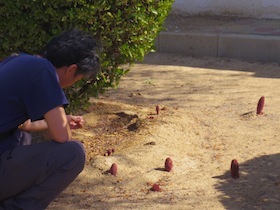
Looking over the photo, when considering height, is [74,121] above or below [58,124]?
below

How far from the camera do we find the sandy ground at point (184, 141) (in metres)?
4.85

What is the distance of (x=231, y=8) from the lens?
10.9 m

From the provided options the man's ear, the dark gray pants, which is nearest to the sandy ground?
the dark gray pants

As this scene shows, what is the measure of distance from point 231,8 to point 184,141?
5350 millimetres

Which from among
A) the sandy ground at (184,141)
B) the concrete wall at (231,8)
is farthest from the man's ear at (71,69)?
the concrete wall at (231,8)

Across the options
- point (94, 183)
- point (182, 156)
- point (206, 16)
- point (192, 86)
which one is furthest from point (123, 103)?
point (206, 16)

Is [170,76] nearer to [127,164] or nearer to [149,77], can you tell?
[149,77]

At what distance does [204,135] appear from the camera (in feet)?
20.2

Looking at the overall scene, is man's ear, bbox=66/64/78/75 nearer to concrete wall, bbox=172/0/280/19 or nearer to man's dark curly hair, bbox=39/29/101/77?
man's dark curly hair, bbox=39/29/101/77

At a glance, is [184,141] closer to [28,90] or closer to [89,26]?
[89,26]

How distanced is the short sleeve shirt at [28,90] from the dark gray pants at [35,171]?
20 centimetres

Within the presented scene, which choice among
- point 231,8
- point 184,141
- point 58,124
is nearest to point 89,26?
point 184,141

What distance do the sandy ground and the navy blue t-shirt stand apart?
1121 millimetres

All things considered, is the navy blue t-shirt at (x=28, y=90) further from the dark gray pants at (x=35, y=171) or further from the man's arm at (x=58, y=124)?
the dark gray pants at (x=35, y=171)
